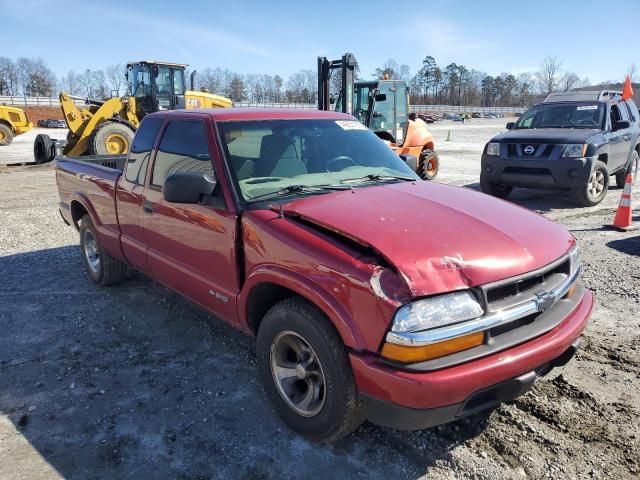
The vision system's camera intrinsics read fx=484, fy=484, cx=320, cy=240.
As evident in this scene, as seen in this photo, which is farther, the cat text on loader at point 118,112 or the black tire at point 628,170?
the cat text on loader at point 118,112

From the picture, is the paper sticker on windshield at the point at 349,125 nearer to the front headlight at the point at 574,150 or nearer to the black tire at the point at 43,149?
the front headlight at the point at 574,150

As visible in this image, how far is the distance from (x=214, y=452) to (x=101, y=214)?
3099 millimetres

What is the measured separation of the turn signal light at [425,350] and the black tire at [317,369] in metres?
0.28

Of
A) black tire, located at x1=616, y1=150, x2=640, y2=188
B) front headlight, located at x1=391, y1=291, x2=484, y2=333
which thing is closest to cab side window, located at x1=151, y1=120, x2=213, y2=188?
front headlight, located at x1=391, y1=291, x2=484, y2=333

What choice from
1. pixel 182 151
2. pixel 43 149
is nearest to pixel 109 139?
pixel 43 149

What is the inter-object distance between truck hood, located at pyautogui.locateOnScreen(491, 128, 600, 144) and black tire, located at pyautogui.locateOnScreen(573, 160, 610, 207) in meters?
0.58

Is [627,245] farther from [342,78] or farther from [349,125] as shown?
[342,78]

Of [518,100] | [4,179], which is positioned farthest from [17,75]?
[518,100]

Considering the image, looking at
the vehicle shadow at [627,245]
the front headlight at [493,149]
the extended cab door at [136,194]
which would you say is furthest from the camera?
the front headlight at [493,149]

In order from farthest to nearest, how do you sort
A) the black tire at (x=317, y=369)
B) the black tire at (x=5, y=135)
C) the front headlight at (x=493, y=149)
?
the black tire at (x=5, y=135) → the front headlight at (x=493, y=149) → the black tire at (x=317, y=369)

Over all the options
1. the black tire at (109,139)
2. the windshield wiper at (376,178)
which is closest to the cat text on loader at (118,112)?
the black tire at (109,139)

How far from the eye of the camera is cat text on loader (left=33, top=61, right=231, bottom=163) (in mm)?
14523

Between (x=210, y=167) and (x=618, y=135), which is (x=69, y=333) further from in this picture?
(x=618, y=135)

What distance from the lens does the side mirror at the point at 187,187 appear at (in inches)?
121
